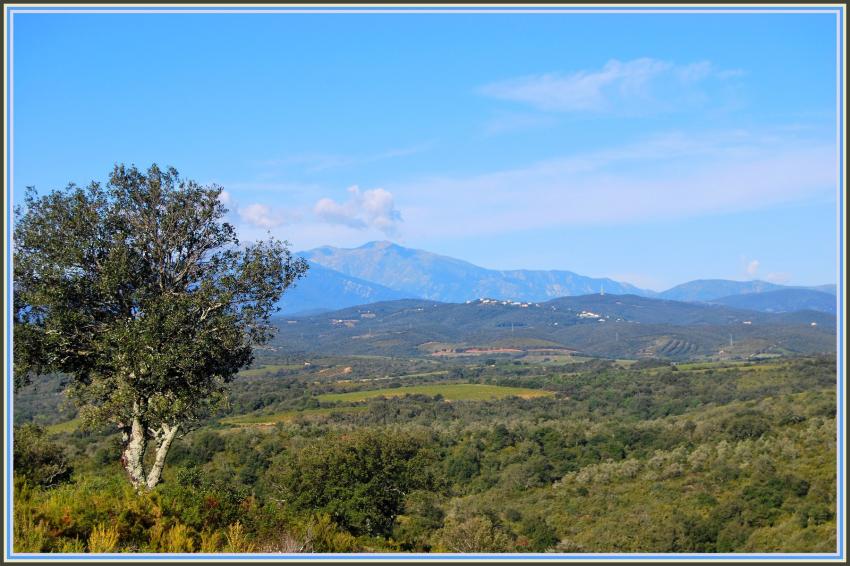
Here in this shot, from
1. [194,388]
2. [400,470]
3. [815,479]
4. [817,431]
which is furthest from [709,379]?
[194,388]

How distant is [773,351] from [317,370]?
124 m

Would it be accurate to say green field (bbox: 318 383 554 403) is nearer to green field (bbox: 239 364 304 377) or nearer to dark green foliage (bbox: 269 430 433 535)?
green field (bbox: 239 364 304 377)

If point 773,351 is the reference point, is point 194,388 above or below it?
above

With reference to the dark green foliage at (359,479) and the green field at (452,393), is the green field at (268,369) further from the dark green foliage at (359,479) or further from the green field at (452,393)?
the dark green foliage at (359,479)

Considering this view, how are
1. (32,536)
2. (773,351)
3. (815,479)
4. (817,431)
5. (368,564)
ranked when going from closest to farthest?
(368,564)
(32,536)
(815,479)
(817,431)
(773,351)

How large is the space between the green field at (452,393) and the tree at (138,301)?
82825mm

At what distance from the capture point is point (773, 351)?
19462 cm

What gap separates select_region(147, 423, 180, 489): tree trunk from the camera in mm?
15094

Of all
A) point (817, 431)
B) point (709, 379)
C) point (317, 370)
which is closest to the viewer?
point (817, 431)

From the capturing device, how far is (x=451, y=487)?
4647 centimetres

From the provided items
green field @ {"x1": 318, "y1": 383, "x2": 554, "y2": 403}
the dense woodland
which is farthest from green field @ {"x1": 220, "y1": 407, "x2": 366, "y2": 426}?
green field @ {"x1": 318, "y1": 383, "x2": 554, "y2": 403}

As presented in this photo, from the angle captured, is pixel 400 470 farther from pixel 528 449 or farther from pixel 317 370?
pixel 317 370

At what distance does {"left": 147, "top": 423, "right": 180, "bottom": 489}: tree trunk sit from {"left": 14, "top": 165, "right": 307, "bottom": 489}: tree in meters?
0.04

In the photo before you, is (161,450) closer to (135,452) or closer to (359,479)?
(135,452)
